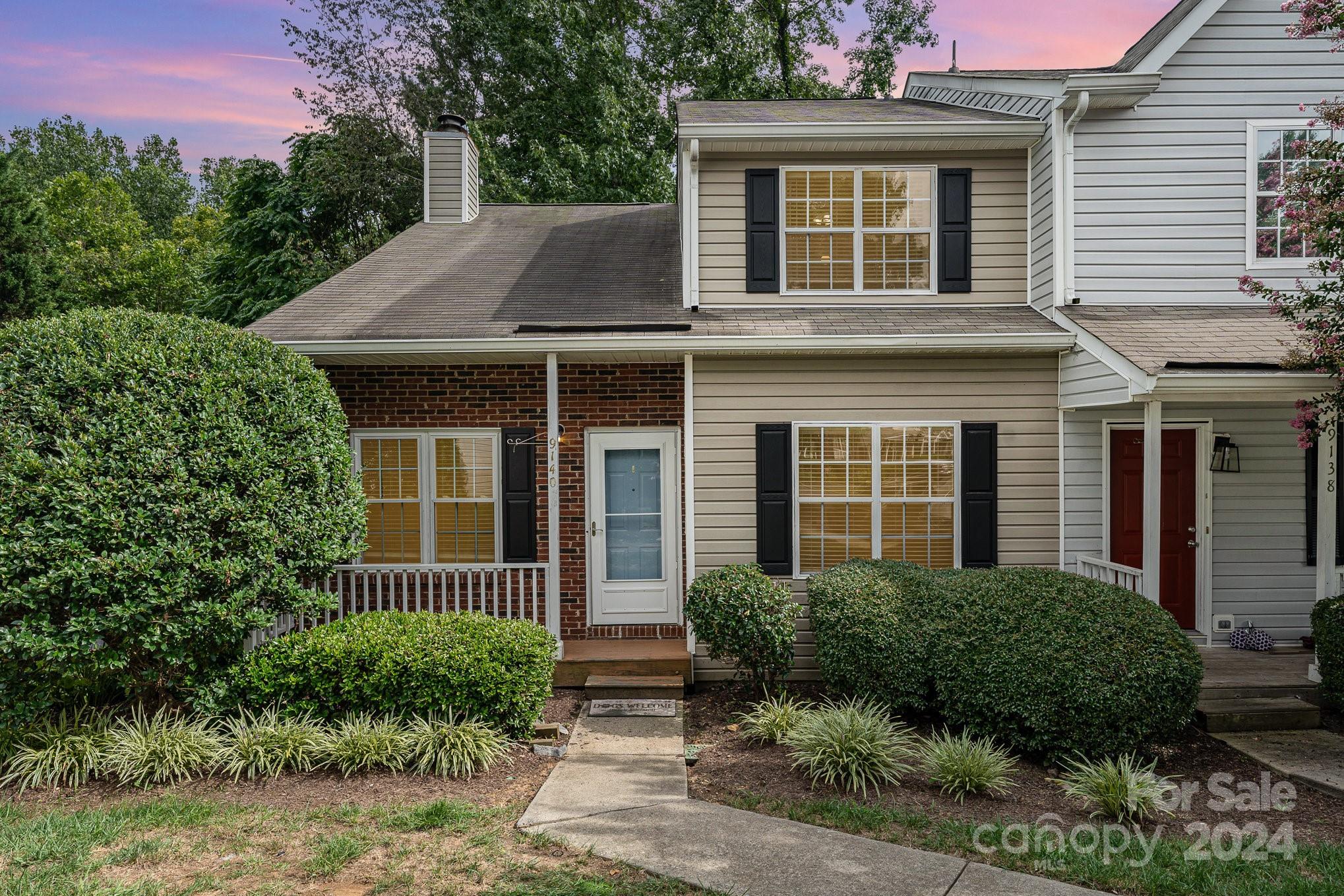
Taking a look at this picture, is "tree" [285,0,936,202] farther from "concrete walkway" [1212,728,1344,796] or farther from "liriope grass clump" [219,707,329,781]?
"concrete walkway" [1212,728,1344,796]

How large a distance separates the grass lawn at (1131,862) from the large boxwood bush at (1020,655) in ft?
2.84

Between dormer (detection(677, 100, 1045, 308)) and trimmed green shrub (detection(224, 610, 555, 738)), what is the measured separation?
3.88 m

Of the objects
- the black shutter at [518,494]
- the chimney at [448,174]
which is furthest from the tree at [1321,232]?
the chimney at [448,174]

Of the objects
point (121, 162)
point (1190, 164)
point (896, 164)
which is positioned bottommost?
point (1190, 164)

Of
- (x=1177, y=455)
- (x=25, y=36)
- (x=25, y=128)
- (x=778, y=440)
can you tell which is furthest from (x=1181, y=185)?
(x=25, y=128)

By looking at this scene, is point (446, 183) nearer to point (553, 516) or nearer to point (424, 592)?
point (424, 592)

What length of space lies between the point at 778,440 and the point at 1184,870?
431 centimetres

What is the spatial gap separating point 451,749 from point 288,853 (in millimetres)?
1262

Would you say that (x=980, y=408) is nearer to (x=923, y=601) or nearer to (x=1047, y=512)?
(x=1047, y=512)

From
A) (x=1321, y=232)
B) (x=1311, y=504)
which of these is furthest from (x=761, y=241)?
(x=1311, y=504)

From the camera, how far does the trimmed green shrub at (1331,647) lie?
5930 mm

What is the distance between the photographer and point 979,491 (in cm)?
732

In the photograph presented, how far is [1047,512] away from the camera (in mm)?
7348

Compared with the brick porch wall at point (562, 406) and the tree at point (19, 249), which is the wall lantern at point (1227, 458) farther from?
the tree at point (19, 249)
